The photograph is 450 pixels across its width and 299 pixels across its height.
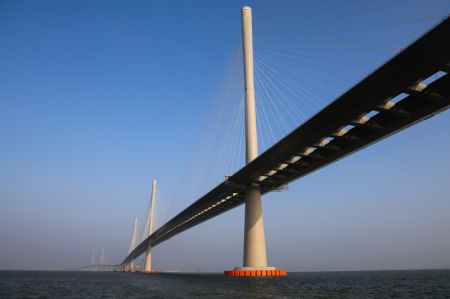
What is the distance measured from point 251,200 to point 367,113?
16.7 metres

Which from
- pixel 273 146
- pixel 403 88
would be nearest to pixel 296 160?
pixel 273 146

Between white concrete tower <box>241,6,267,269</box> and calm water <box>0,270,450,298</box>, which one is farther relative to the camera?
white concrete tower <box>241,6,267,269</box>

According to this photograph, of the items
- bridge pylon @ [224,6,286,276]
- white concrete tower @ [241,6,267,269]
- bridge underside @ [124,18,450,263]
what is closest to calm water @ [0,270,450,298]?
bridge pylon @ [224,6,286,276]

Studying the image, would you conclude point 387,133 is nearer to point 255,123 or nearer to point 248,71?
point 255,123

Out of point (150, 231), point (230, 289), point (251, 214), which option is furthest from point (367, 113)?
point (150, 231)

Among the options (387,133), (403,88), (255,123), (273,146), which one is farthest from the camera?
(255,123)

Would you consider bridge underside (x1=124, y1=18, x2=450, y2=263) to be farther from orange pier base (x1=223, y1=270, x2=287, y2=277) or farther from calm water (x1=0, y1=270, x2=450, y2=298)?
calm water (x1=0, y1=270, x2=450, y2=298)

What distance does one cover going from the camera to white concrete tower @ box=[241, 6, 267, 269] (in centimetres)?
3366

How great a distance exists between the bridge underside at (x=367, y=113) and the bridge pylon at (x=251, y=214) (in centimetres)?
179

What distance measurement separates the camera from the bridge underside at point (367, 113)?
1681 cm

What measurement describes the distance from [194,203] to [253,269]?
1452 cm

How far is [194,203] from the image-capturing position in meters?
45.8

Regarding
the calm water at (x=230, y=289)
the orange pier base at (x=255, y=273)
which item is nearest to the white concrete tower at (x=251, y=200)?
the orange pier base at (x=255, y=273)

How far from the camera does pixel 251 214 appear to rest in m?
35.2
